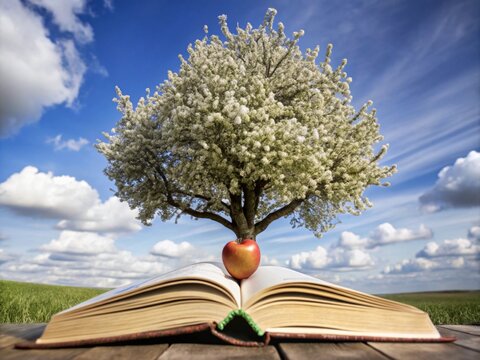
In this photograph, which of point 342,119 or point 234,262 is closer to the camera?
point 234,262

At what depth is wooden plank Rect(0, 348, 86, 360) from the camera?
253 cm

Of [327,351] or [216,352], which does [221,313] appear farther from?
[327,351]

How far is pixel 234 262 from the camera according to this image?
3.92 meters

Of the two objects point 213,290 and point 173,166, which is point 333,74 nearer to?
point 173,166

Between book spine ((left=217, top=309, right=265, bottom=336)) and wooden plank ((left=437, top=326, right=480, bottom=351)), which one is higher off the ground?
book spine ((left=217, top=309, right=265, bottom=336))

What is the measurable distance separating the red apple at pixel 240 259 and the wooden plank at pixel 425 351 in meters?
1.42

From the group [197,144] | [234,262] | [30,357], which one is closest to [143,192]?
[197,144]

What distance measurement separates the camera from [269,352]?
2576 mm

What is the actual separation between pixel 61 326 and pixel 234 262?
5.48ft

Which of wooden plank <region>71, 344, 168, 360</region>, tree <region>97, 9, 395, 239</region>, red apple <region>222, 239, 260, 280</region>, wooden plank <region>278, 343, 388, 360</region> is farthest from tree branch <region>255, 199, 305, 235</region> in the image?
wooden plank <region>71, 344, 168, 360</region>

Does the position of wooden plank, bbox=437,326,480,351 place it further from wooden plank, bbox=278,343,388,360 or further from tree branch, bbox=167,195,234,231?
tree branch, bbox=167,195,234,231

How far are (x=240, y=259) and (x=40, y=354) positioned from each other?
1.93m

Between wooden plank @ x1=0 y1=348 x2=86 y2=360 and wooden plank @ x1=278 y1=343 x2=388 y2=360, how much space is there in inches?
57.9

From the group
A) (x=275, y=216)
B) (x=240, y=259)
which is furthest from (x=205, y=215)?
(x=240, y=259)
